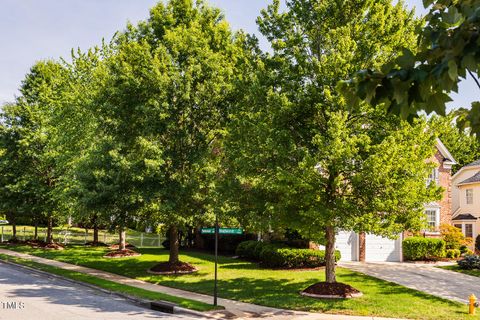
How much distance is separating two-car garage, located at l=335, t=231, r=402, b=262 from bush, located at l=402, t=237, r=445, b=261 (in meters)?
0.60

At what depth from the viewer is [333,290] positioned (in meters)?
18.7

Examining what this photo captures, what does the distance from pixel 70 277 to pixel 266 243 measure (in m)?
11.2

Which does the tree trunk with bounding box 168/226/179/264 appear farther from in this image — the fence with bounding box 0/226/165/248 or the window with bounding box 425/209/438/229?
the window with bounding box 425/209/438/229

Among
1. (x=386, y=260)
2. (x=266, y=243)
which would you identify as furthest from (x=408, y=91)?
(x=386, y=260)

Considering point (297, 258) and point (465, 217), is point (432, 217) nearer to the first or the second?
point (465, 217)

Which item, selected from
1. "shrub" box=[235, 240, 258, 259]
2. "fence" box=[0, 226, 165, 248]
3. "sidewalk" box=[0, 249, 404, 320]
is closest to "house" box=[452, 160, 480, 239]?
"shrub" box=[235, 240, 258, 259]

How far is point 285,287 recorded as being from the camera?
811 inches

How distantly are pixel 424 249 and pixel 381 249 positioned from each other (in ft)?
8.83

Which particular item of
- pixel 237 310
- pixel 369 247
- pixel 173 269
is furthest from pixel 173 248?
pixel 369 247

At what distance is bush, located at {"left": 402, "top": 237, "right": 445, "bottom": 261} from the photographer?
30094 mm

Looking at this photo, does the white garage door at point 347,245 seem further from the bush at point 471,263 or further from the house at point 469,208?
the house at point 469,208

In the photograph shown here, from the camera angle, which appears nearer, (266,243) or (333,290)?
(333,290)

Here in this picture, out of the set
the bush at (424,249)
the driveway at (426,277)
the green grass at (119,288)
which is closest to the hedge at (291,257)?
the driveway at (426,277)

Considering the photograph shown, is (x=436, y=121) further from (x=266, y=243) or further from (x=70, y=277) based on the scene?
(x=70, y=277)
